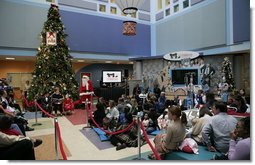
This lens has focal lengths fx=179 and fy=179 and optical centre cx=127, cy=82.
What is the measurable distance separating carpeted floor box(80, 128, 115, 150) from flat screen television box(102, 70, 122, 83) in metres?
5.87

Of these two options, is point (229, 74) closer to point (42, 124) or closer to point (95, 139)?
point (95, 139)

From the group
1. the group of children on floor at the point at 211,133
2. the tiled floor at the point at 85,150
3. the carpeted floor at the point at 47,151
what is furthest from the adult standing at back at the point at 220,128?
the carpeted floor at the point at 47,151

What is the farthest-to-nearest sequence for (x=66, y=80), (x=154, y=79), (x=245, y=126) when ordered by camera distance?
1. (x=154, y=79)
2. (x=66, y=80)
3. (x=245, y=126)

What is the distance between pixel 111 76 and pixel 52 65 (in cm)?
436

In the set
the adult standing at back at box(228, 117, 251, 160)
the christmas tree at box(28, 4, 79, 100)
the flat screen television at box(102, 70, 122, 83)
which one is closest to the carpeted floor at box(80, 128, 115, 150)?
the adult standing at back at box(228, 117, 251, 160)

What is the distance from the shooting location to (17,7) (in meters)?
7.97

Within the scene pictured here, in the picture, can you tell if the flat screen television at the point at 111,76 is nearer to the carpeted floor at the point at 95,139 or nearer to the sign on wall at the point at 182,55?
the sign on wall at the point at 182,55

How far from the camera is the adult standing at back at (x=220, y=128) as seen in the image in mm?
2580

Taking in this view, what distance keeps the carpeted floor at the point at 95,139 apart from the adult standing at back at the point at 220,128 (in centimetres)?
197

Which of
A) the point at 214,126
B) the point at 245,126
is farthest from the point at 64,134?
the point at 245,126

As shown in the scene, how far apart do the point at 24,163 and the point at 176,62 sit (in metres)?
7.16

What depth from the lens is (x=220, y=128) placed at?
2.60 metres

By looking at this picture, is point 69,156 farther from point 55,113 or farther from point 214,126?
point 55,113

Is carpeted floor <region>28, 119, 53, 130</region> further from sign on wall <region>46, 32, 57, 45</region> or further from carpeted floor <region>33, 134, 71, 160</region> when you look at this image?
sign on wall <region>46, 32, 57, 45</region>
